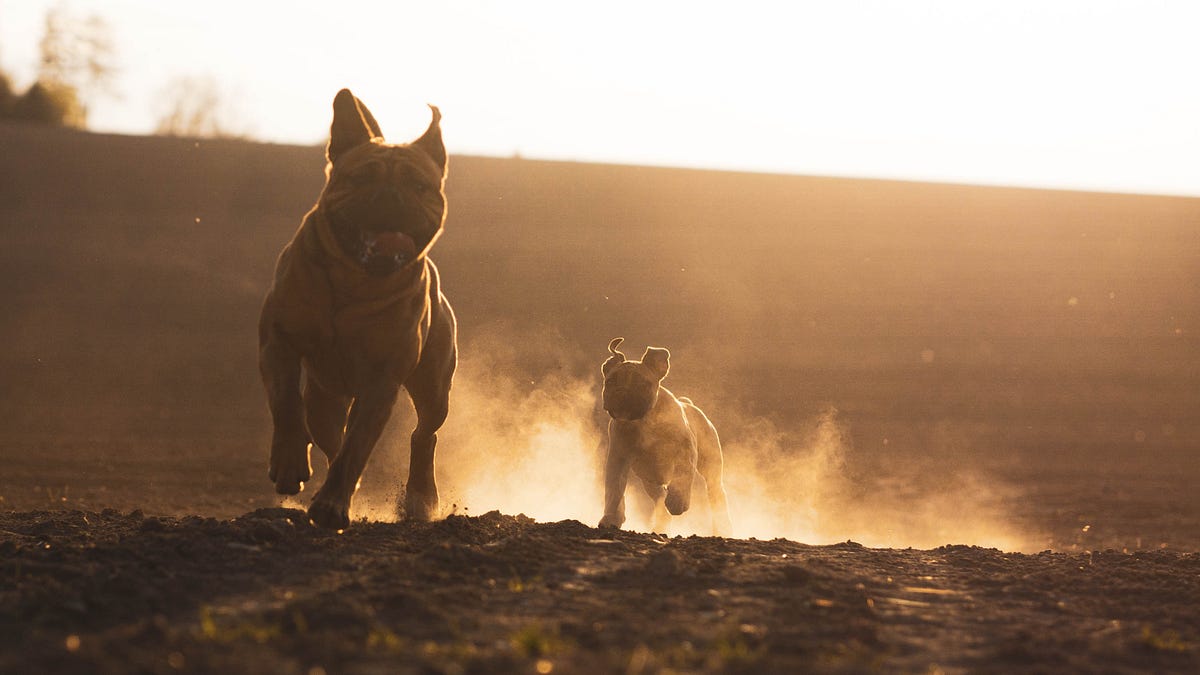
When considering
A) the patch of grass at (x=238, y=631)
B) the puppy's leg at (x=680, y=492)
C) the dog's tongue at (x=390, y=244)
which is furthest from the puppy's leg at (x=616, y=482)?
the patch of grass at (x=238, y=631)

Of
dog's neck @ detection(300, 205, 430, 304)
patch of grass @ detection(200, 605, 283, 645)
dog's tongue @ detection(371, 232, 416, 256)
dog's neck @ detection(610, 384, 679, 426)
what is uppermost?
dog's tongue @ detection(371, 232, 416, 256)

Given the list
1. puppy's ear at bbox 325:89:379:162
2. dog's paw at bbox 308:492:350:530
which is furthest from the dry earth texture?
puppy's ear at bbox 325:89:379:162

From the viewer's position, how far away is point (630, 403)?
9.48m

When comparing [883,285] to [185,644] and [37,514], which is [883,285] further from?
[185,644]

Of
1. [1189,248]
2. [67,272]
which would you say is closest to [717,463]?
[67,272]

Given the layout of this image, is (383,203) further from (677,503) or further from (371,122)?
(677,503)

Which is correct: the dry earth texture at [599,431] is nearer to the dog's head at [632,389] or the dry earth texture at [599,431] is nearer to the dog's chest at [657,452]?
the dog's chest at [657,452]

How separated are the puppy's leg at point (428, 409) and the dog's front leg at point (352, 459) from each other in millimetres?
1046

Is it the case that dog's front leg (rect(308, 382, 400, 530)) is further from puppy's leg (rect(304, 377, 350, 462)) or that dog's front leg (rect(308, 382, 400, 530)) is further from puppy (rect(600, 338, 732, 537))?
puppy (rect(600, 338, 732, 537))

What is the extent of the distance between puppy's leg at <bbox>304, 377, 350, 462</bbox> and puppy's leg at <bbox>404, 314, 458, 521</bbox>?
0.45 metres

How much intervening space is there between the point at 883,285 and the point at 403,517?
1114 inches

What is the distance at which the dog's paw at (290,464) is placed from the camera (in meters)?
6.42

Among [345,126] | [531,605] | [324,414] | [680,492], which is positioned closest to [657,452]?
[680,492]

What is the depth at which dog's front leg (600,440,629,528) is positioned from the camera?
31.1 ft
